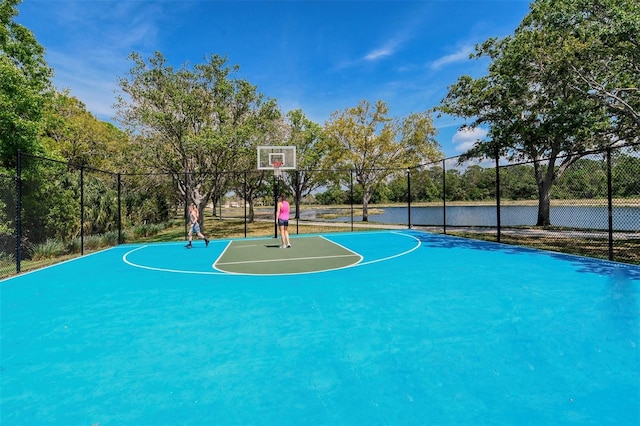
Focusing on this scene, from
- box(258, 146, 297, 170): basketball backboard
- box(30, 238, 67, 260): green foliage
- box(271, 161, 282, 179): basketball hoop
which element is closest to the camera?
box(30, 238, 67, 260): green foliage

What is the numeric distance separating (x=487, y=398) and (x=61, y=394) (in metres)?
3.35

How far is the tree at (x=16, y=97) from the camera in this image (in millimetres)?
11172

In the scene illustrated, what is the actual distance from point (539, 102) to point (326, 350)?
13370mm

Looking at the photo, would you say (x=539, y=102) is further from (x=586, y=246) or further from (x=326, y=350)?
(x=326, y=350)

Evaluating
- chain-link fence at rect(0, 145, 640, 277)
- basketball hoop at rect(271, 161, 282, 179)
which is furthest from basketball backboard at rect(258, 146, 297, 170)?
chain-link fence at rect(0, 145, 640, 277)

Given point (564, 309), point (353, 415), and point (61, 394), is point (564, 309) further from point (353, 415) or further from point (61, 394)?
point (61, 394)

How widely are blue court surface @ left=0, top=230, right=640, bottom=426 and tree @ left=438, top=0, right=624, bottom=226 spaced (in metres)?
5.80

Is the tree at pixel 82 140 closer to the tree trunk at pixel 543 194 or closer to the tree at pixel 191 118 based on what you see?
the tree at pixel 191 118

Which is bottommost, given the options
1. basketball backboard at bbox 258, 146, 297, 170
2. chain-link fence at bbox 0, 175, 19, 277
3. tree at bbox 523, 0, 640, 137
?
chain-link fence at bbox 0, 175, 19, 277

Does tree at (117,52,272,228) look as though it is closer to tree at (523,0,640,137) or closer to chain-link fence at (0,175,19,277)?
chain-link fence at (0,175,19,277)

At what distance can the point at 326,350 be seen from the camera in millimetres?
3289

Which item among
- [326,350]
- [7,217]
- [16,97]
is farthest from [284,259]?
[16,97]

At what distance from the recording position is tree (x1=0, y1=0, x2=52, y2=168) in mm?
11172

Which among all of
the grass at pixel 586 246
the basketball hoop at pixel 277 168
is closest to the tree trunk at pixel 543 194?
the grass at pixel 586 246
